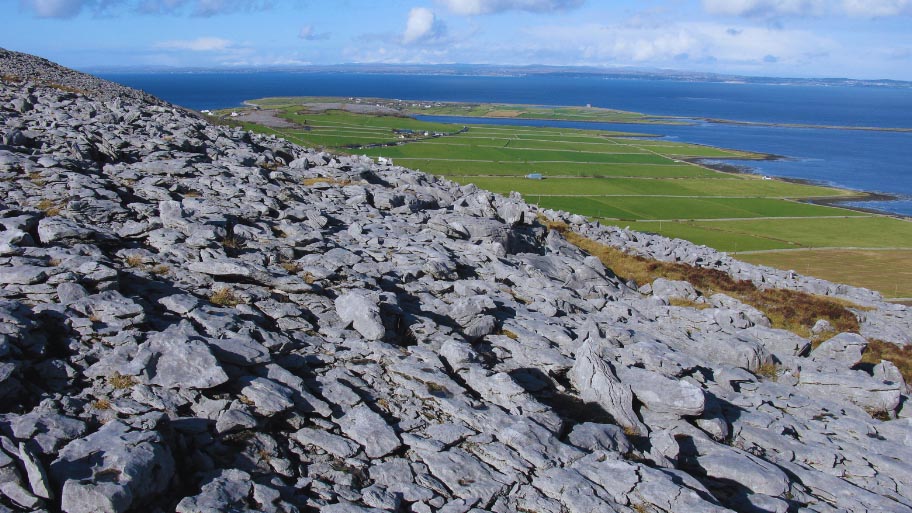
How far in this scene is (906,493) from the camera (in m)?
17.8

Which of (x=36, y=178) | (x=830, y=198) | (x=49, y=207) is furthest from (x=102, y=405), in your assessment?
(x=830, y=198)

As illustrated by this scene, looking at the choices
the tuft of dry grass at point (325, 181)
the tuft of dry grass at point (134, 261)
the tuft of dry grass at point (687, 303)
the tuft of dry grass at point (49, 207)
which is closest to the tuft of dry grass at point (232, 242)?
the tuft of dry grass at point (134, 261)

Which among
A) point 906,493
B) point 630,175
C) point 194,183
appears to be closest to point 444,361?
point 906,493

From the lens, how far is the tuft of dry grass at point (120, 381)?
14.2m

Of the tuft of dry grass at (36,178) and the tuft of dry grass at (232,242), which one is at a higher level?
the tuft of dry grass at (36,178)

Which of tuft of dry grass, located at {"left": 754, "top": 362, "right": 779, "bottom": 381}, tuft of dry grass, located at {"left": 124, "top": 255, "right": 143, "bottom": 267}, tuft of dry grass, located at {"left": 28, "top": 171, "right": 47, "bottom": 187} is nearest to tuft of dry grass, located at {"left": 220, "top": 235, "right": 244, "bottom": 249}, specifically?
tuft of dry grass, located at {"left": 124, "top": 255, "right": 143, "bottom": 267}

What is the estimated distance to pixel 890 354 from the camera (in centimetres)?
3488

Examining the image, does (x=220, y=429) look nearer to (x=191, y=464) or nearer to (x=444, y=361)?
(x=191, y=464)

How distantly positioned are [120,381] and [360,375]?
6273 millimetres

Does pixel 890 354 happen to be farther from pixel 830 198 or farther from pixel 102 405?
pixel 830 198

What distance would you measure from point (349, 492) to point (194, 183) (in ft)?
84.1

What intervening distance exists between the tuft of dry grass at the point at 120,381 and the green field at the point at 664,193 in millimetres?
79569

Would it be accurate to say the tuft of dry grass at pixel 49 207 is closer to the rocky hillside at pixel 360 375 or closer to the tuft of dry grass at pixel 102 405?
the rocky hillside at pixel 360 375

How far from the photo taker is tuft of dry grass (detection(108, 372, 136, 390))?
46.6 ft
